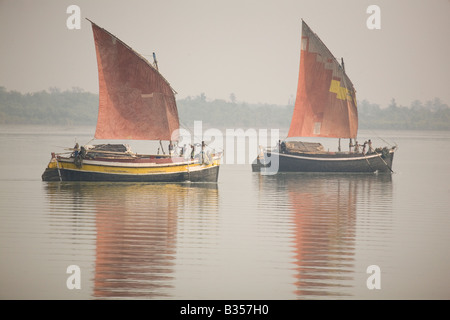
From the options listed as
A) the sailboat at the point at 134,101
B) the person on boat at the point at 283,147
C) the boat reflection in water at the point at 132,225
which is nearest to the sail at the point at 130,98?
the sailboat at the point at 134,101

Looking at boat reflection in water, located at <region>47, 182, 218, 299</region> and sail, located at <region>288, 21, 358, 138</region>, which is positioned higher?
sail, located at <region>288, 21, 358, 138</region>

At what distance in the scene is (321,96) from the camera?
4078cm

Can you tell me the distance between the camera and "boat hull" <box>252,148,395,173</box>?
37.8 meters

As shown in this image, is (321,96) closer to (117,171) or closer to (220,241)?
(117,171)

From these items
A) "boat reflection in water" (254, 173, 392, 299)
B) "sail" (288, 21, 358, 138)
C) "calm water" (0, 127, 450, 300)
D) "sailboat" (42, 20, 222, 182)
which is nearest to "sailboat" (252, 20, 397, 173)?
"sail" (288, 21, 358, 138)

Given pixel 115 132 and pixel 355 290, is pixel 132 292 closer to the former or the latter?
pixel 355 290

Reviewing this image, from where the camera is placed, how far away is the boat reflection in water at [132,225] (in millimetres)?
13594

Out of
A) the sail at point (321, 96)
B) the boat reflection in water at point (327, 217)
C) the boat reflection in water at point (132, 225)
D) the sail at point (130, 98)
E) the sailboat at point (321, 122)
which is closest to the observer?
the boat reflection in water at point (132, 225)

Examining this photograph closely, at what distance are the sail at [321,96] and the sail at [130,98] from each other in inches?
438

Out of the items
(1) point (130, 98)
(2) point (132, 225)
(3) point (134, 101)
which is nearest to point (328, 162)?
(3) point (134, 101)

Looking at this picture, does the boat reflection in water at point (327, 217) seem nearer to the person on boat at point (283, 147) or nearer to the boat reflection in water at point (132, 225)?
the person on boat at point (283, 147)

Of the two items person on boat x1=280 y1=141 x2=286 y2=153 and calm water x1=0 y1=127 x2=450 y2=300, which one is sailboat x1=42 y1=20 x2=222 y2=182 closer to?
calm water x1=0 y1=127 x2=450 y2=300

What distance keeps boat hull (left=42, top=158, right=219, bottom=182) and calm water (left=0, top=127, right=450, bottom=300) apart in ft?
1.33
